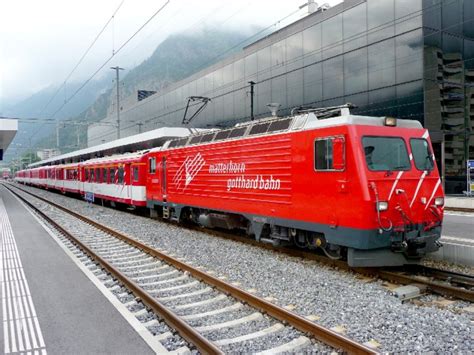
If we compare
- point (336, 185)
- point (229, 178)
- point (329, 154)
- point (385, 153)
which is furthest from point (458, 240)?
point (229, 178)

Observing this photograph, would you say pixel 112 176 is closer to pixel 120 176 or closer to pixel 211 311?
pixel 120 176

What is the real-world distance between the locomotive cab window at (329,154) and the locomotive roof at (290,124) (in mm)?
316

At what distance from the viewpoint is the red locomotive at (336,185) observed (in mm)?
7426

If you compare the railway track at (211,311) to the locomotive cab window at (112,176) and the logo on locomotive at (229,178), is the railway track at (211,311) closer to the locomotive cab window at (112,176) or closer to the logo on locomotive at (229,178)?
the logo on locomotive at (229,178)

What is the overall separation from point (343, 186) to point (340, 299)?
6.87 ft

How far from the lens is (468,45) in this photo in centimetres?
2578

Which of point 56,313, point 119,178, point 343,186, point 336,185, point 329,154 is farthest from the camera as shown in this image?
point 119,178

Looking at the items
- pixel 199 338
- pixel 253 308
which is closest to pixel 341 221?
pixel 253 308

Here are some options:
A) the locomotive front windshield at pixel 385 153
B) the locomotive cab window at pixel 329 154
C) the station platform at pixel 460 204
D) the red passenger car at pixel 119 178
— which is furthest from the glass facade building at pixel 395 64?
the locomotive cab window at pixel 329 154

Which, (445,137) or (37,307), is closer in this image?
(37,307)

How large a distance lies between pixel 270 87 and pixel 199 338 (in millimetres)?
31600

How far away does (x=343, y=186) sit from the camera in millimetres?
7586

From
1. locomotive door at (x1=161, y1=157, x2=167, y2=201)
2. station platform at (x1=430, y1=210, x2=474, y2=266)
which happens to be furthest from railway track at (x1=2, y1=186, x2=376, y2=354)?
locomotive door at (x1=161, y1=157, x2=167, y2=201)

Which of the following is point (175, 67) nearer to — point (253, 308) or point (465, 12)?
point (465, 12)
